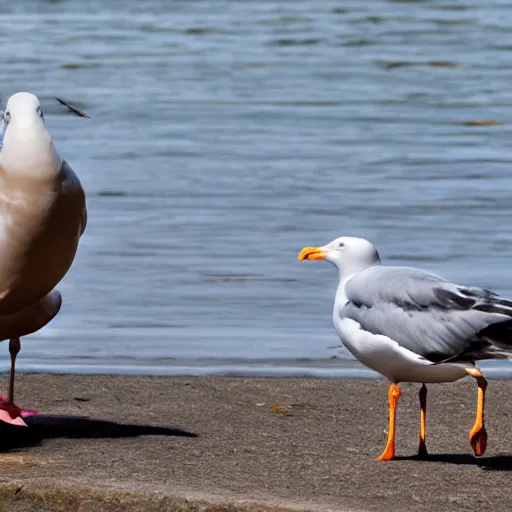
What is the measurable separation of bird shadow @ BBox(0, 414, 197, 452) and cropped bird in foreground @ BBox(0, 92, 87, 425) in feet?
0.48

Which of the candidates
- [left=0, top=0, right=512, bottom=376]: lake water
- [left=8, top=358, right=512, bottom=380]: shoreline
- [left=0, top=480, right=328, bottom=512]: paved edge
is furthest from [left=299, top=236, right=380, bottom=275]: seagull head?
[left=0, top=480, right=328, bottom=512]: paved edge

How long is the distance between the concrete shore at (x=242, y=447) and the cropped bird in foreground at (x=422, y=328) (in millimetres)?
294

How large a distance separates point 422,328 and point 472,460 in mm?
546

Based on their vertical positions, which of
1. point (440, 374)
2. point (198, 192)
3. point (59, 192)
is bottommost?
point (198, 192)

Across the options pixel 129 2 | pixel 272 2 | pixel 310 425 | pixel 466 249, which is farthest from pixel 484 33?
pixel 310 425

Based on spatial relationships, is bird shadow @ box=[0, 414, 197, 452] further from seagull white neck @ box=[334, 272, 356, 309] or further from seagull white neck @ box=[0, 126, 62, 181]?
seagull white neck @ box=[0, 126, 62, 181]

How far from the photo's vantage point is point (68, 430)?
5.90m

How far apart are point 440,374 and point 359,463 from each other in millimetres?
444

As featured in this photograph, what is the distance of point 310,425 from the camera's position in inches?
240

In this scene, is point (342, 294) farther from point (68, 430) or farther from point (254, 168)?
point (254, 168)

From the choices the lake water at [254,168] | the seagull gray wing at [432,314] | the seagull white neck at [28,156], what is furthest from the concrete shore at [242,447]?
the seagull white neck at [28,156]

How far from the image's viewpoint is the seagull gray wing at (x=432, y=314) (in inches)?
210

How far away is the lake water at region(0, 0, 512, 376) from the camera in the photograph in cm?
825

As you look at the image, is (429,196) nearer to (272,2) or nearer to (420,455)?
(420,455)
